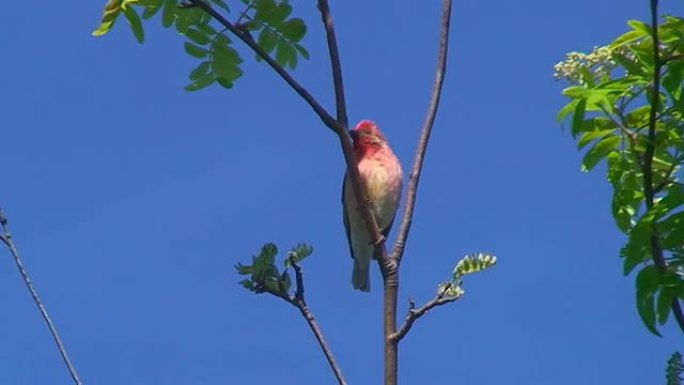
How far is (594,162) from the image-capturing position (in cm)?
393

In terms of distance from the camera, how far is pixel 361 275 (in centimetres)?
1012

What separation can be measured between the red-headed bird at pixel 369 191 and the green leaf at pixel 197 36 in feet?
15.9

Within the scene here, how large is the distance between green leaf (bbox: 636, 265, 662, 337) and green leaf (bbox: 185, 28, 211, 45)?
164 centimetres

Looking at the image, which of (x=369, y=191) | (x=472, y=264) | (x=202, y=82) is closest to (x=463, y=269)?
(x=472, y=264)

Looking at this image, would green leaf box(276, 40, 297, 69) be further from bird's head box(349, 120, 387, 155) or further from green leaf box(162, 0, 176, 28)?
bird's head box(349, 120, 387, 155)

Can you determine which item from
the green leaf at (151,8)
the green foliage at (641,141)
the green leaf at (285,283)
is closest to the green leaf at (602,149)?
the green foliage at (641,141)

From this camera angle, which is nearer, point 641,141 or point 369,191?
point 641,141

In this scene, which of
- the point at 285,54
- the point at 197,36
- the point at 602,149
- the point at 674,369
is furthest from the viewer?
the point at 285,54

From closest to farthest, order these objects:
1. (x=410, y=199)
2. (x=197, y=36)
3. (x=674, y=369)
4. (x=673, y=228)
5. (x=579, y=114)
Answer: (x=674, y=369) < (x=410, y=199) < (x=673, y=228) < (x=579, y=114) < (x=197, y=36)

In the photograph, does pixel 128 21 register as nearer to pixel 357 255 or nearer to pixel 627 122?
pixel 627 122

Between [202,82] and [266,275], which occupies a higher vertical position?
[202,82]

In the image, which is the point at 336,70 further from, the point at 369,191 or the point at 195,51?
the point at 369,191

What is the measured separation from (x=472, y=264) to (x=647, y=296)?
1.69 feet

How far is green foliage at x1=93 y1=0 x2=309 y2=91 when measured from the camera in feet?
12.9
